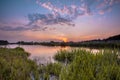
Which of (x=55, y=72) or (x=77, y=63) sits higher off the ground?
(x=77, y=63)

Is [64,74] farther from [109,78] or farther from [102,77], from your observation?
[109,78]

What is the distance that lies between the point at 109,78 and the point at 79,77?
1986 millimetres

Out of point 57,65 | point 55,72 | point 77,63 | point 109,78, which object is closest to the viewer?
point 109,78

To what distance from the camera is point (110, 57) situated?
632 inches

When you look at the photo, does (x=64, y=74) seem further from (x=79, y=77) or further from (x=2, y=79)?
(x=2, y=79)

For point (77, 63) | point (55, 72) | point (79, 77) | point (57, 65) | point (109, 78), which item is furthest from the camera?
point (57, 65)

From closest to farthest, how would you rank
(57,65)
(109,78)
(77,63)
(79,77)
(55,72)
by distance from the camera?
(79,77), (109,78), (77,63), (55,72), (57,65)

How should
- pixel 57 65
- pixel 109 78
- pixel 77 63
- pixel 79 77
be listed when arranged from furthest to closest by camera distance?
1. pixel 57 65
2. pixel 77 63
3. pixel 109 78
4. pixel 79 77

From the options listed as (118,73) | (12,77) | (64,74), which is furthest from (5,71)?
(118,73)

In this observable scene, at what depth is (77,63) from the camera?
10383 mm

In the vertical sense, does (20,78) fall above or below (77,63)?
→ below

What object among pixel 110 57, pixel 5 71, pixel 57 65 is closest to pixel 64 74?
pixel 5 71

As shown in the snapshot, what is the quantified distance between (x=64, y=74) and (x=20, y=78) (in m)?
2.71

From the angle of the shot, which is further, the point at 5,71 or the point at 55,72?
the point at 55,72
